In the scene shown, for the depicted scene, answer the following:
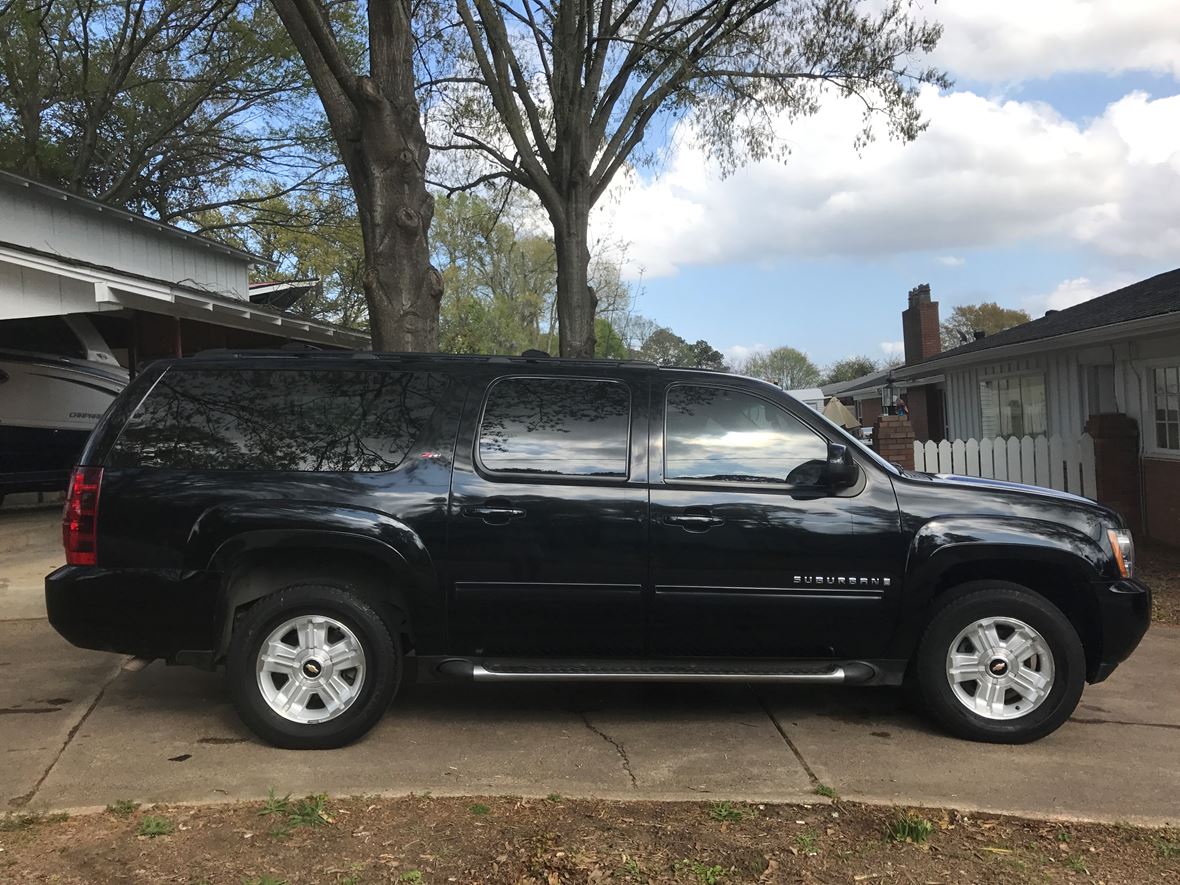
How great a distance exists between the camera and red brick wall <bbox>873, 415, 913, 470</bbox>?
400 inches

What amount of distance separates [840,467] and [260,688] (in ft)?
9.53

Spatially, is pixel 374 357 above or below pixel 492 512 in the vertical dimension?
above

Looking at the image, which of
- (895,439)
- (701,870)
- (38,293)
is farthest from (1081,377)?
(38,293)

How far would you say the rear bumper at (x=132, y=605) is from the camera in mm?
4078

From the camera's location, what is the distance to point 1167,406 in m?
10.2

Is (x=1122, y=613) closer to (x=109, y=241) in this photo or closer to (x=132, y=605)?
(x=132, y=605)

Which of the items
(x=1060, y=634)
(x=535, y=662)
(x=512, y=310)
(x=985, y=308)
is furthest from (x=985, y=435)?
(x=985, y=308)

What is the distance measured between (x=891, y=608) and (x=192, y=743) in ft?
11.2

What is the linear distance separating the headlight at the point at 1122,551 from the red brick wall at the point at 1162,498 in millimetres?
6681

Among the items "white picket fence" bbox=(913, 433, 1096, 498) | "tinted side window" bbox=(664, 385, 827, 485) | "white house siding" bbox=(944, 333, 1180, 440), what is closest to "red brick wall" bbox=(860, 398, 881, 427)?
"white house siding" bbox=(944, 333, 1180, 440)

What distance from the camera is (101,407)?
11422mm

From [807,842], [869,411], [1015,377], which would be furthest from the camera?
[869,411]

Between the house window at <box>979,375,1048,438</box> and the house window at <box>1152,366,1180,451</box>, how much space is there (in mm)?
2873

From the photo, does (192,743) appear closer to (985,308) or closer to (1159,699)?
(1159,699)
